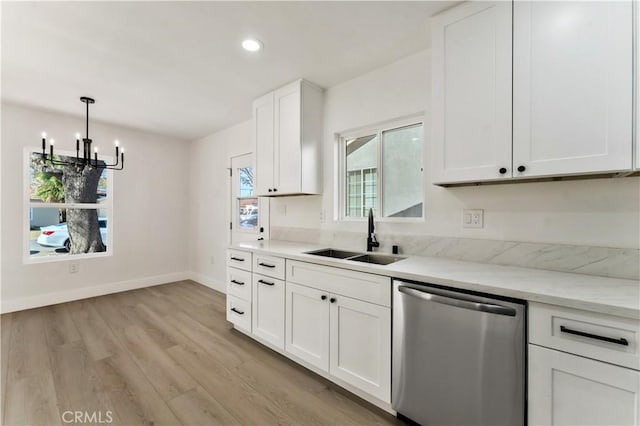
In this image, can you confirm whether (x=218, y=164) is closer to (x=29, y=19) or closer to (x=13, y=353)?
(x=29, y=19)

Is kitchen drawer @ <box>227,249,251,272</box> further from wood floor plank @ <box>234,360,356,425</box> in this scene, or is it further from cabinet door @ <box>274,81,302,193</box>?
wood floor plank @ <box>234,360,356,425</box>

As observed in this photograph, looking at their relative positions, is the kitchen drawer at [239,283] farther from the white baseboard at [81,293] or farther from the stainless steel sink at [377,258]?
the white baseboard at [81,293]

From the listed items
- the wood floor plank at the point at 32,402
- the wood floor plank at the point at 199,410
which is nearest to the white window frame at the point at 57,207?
the wood floor plank at the point at 32,402

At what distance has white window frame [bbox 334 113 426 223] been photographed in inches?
87.1

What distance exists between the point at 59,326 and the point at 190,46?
3.13 m

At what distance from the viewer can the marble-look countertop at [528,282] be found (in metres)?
1.06

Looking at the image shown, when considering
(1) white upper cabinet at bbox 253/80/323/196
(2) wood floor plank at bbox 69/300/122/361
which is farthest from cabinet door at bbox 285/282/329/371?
(2) wood floor plank at bbox 69/300/122/361

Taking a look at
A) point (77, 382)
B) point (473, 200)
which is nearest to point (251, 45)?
point (473, 200)

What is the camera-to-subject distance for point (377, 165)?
248 centimetres

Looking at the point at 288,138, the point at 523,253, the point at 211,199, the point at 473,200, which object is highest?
the point at 288,138

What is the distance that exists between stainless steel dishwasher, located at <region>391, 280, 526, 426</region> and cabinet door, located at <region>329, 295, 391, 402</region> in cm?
7

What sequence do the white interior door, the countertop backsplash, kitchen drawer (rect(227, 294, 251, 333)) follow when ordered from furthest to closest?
the white interior door, kitchen drawer (rect(227, 294, 251, 333)), the countertop backsplash

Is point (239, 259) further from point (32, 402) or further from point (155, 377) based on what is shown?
point (32, 402)

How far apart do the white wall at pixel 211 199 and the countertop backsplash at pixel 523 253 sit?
2.35 meters
